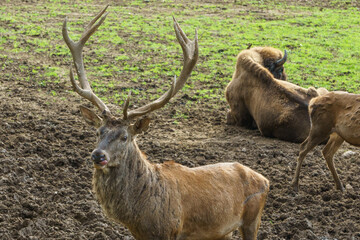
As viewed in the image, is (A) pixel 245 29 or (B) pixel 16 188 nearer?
(B) pixel 16 188

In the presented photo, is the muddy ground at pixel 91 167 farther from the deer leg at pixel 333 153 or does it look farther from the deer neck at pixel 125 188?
the deer neck at pixel 125 188

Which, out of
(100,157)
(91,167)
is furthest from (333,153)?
(100,157)

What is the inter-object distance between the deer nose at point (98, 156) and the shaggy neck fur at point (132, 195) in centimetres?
23

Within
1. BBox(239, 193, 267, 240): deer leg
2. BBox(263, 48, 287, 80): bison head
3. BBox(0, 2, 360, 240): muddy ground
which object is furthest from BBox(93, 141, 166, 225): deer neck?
BBox(263, 48, 287, 80): bison head

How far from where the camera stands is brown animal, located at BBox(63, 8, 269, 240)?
18.8 feet

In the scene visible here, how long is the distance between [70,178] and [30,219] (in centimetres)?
126

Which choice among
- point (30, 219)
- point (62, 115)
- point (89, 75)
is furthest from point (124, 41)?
point (30, 219)

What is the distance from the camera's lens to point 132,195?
584cm

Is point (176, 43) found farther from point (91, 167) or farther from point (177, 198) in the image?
point (177, 198)

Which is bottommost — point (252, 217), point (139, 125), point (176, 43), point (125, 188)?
point (176, 43)

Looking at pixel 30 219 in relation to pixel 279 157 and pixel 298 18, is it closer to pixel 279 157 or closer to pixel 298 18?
pixel 279 157

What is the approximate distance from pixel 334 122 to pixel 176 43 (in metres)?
9.16

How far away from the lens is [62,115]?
1091cm

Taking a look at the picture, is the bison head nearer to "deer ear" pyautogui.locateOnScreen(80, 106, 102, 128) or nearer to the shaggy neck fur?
"deer ear" pyautogui.locateOnScreen(80, 106, 102, 128)
